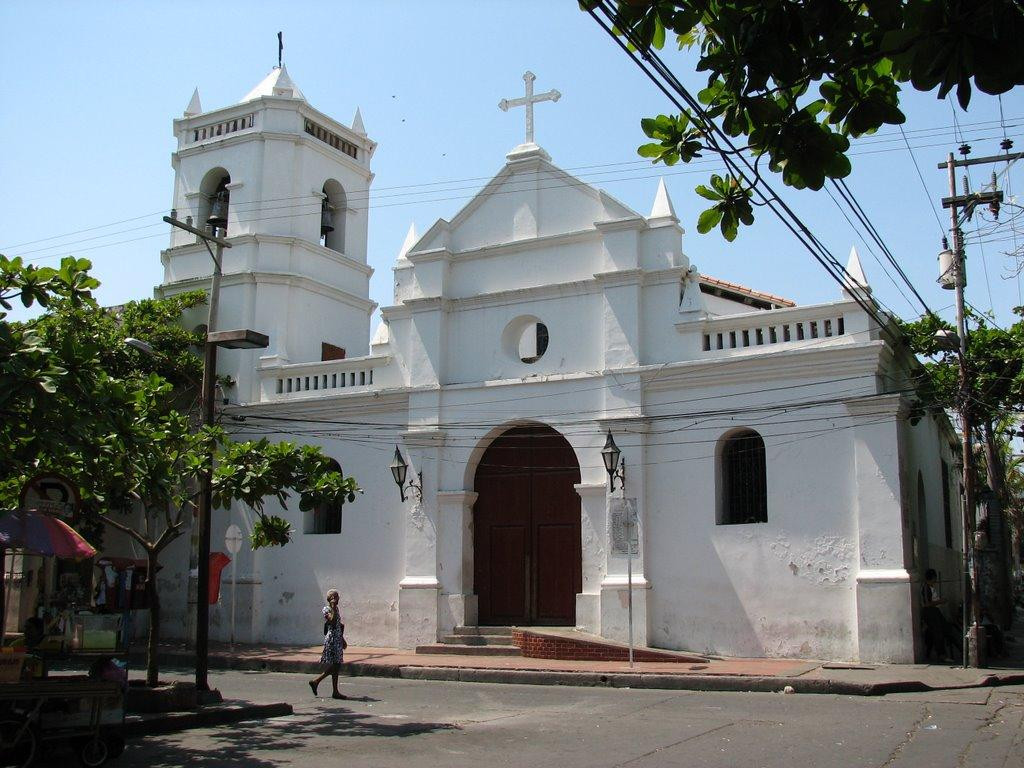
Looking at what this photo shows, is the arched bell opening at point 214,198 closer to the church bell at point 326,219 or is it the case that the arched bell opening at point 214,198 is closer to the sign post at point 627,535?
the church bell at point 326,219

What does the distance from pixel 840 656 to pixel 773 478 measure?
304cm

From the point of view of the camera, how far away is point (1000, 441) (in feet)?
122

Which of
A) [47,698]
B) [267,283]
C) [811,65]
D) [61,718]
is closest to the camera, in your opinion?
[811,65]

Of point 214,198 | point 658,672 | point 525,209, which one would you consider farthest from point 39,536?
point 214,198

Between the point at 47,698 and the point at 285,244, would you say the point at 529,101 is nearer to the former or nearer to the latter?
the point at 285,244

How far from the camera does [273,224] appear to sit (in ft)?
78.7

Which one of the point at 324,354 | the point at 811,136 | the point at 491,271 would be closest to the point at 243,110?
the point at 324,354

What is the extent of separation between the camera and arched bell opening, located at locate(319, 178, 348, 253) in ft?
84.2

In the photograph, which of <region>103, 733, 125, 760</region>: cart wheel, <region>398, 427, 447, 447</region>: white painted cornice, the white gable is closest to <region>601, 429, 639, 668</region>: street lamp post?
<region>398, 427, 447, 447</region>: white painted cornice

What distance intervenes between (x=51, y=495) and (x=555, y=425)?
413 inches

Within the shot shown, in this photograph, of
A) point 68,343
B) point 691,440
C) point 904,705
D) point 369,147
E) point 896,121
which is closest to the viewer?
point 896,121

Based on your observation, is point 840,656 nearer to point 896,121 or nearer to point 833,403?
point 833,403

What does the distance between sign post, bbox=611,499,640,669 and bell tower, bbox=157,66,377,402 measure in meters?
8.94

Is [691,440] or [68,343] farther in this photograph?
[691,440]
